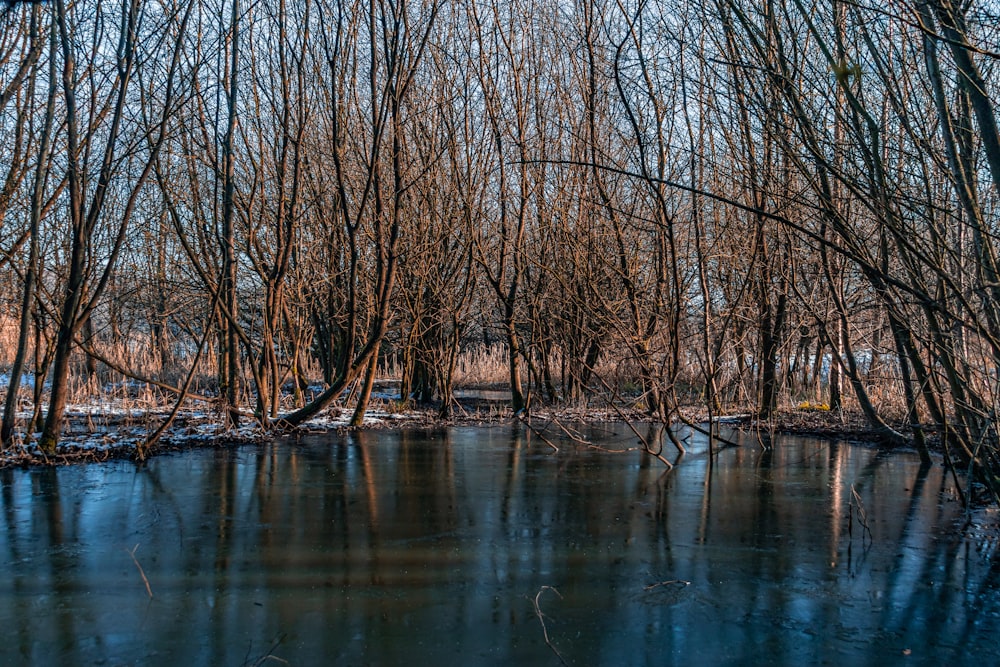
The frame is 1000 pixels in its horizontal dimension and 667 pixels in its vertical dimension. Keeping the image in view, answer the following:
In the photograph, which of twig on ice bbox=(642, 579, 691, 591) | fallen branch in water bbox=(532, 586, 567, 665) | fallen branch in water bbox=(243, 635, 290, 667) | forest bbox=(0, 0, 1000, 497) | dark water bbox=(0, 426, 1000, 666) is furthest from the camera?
forest bbox=(0, 0, 1000, 497)

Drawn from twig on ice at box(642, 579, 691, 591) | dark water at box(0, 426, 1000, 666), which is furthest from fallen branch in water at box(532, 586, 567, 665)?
twig on ice at box(642, 579, 691, 591)

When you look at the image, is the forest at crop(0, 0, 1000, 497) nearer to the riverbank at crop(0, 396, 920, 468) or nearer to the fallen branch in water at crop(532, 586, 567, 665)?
the riverbank at crop(0, 396, 920, 468)

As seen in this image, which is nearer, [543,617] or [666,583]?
[543,617]

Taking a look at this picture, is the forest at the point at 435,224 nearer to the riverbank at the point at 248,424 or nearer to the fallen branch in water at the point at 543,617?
the riverbank at the point at 248,424

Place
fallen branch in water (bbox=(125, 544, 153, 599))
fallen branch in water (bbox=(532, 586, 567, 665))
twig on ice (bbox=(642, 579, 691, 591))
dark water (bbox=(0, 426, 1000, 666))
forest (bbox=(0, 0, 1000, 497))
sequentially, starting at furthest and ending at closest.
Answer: forest (bbox=(0, 0, 1000, 497)) → twig on ice (bbox=(642, 579, 691, 591)) → fallen branch in water (bbox=(125, 544, 153, 599)) → dark water (bbox=(0, 426, 1000, 666)) → fallen branch in water (bbox=(532, 586, 567, 665))

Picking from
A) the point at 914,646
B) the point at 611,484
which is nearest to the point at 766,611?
the point at 914,646

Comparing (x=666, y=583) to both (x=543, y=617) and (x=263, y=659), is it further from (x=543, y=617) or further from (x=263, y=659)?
(x=263, y=659)

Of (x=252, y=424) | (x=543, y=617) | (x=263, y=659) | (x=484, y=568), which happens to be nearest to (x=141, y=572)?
(x=263, y=659)

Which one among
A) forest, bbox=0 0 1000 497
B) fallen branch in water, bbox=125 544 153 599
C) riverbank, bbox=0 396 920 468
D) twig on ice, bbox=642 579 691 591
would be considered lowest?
twig on ice, bbox=642 579 691 591

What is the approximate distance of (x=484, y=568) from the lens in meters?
4.47

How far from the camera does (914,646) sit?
352 cm

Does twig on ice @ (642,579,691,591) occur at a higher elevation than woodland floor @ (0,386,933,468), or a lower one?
lower

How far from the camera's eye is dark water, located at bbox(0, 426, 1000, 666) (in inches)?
136

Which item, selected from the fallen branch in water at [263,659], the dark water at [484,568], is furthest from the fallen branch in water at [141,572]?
the fallen branch in water at [263,659]
